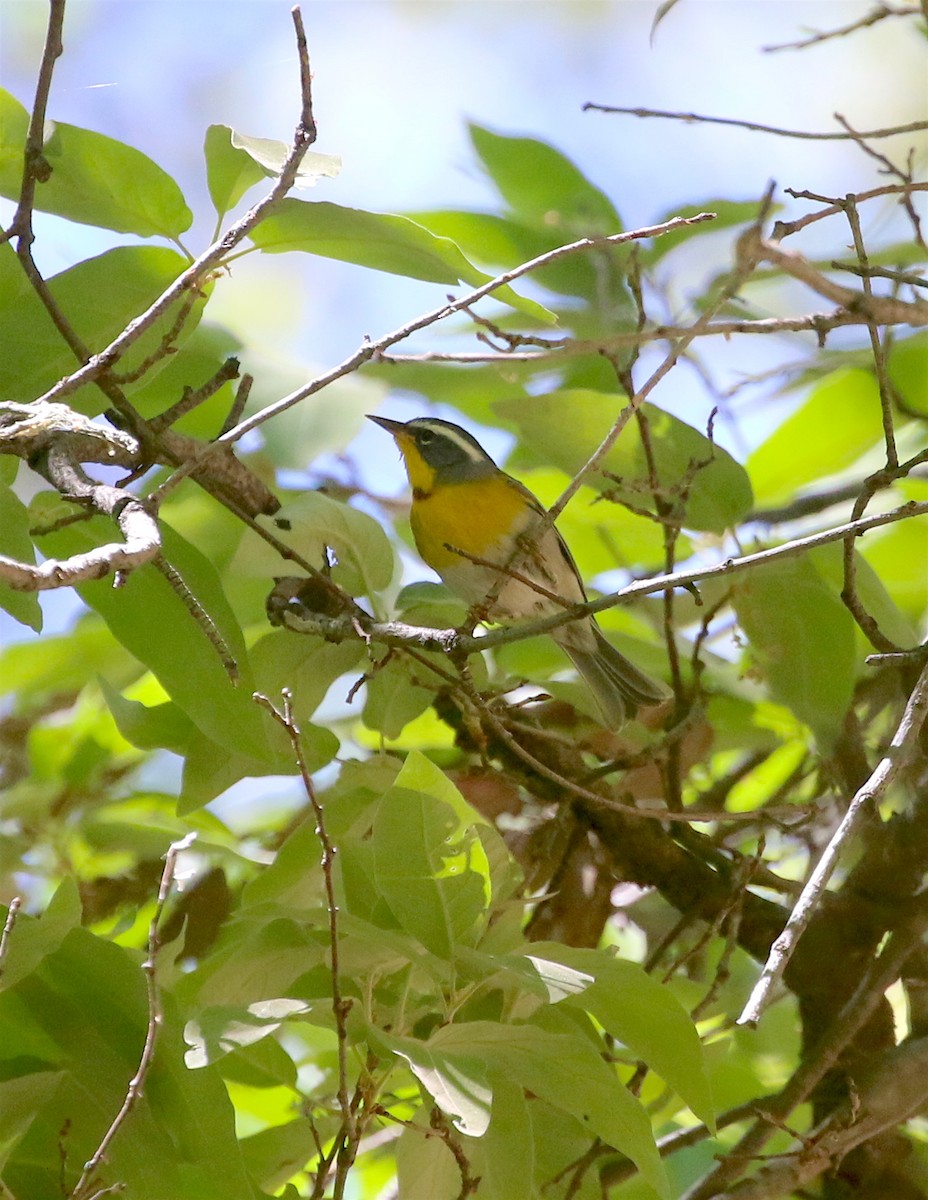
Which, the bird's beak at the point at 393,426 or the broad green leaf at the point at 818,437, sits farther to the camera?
the bird's beak at the point at 393,426

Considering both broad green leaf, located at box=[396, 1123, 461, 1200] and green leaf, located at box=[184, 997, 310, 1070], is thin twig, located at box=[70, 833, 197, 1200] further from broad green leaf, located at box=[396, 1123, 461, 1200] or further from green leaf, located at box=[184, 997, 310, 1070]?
broad green leaf, located at box=[396, 1123, 461, 1200]

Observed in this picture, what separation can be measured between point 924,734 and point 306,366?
1.11 m

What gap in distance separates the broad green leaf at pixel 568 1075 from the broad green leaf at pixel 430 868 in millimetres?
100

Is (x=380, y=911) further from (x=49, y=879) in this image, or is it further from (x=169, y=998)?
(x=49, y=879)

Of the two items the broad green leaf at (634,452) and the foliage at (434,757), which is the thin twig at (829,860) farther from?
the broad green leaf at (634,452)

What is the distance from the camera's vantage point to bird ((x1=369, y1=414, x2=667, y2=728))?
2.05m

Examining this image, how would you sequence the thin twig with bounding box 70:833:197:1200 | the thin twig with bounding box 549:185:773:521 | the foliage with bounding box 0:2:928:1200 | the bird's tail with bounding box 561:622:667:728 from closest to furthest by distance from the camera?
the thin twig with bounding box 549:185:773:521
the thin twig with bounding box 70:833:197:1200
the foliage with bounding box 0:2:928:1200
the bird's tail with bounding box 561:622:667:728

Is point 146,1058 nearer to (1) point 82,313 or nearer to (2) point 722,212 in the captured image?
(1) point 82,313

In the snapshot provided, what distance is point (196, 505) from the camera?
75.4 inches

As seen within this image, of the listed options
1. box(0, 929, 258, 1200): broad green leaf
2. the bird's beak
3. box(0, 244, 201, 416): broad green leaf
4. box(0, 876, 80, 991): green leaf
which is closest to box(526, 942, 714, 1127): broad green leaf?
box(0, 929, 258, 1200): broad green leaf

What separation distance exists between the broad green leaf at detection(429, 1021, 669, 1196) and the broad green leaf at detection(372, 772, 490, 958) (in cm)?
10

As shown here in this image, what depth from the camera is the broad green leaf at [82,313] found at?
1.40 m

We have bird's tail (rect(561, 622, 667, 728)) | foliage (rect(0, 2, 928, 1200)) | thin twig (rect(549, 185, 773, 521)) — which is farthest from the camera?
bird's tail (rect(561, 622, 667, 728))

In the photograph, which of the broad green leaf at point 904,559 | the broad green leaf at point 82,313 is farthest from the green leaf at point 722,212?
the broad green leaf at point 82,313
